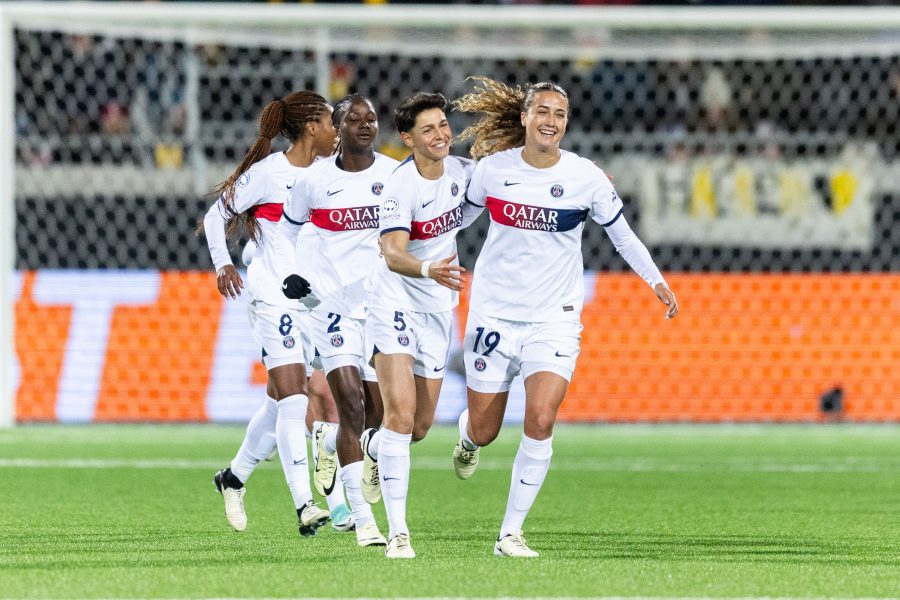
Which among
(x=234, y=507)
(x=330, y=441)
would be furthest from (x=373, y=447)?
(x=234, y=507)

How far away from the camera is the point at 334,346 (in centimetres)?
750

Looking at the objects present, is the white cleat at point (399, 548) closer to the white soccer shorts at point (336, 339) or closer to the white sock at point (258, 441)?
the white soccer shorts at point (336, 339)

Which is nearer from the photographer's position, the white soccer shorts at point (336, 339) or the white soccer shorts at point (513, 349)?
the white soccer shorts at point (513, 349)

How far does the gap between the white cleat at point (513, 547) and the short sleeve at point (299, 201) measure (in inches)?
77.5

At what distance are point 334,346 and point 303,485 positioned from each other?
0.68 metres

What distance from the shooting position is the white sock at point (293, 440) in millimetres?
7535

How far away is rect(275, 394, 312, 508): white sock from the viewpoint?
24.7 ft

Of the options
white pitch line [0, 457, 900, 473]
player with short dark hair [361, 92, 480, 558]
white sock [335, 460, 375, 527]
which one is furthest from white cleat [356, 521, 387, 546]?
white pitch line [0, 457, 900, 473]

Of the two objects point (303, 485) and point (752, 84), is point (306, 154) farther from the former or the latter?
point (752, 84)

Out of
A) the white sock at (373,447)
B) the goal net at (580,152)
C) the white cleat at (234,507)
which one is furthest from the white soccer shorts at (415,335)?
the goal net at (580,152)

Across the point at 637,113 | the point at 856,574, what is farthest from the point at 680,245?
the point at 856,574

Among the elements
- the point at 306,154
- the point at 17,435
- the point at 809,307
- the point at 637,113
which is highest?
the point at 306,154

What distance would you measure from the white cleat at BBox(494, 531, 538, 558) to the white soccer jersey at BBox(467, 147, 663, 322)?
96cm

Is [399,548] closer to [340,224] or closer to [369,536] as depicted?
[369,536]
